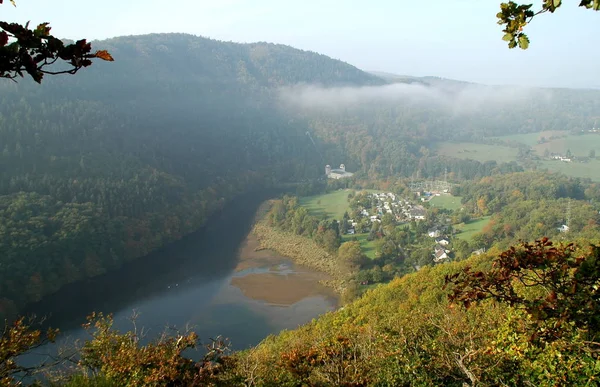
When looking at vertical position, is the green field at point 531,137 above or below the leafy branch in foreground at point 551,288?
below

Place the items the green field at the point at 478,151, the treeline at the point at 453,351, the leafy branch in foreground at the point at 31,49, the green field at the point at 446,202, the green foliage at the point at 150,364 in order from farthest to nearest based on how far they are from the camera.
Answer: the green field at the point at 478,151 → the green field at the point at 446,202 → the green foliage at the point at 150,364 → the treeline at the point at 453,351 → the leafy branch in foreground at the point at 31,49

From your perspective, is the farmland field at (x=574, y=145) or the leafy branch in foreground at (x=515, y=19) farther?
the farmland field at (x=574, y=145)

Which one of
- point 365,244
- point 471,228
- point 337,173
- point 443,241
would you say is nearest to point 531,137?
point 337,173

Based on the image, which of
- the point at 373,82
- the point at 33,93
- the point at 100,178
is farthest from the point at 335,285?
the point at 373,82

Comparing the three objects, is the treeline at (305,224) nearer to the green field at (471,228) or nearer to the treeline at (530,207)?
the green field at (471,228)

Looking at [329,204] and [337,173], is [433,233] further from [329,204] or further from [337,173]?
[337,173]

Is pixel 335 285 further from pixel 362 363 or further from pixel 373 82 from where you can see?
pixel 373 82

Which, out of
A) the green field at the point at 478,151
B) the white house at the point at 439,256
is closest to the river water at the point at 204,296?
the white house at the point at 439,256

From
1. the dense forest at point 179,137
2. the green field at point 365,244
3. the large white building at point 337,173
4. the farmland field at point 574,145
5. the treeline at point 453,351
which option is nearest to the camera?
the treeline at point 453,351
